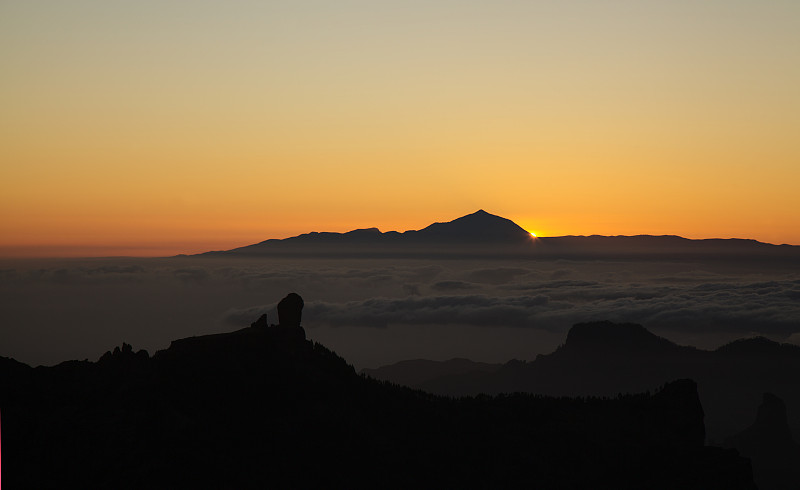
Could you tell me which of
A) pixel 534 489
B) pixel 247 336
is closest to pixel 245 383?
pixel 247 336

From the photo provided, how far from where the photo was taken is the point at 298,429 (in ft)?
461

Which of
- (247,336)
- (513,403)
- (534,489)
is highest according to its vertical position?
(247,336)

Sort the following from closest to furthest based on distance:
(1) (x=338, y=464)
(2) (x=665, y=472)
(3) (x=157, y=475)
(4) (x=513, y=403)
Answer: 1. (3) (x=157, y=475)
2. (1) (x=338, y=464)
3. (2) (x=665, y=472)
4. (4) (x=513, y=403)

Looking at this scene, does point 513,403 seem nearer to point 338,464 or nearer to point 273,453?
point 338,464

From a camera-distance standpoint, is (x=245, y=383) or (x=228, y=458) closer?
(x=228, y=458)

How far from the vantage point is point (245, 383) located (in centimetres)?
13950

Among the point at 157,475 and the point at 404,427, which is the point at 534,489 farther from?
the point at 157,475

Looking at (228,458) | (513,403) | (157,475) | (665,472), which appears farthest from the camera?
(513,403)

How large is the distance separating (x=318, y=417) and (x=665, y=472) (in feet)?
211

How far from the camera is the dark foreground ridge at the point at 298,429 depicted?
11800 cm

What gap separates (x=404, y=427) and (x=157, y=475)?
51.3 m

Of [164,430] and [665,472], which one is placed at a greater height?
[164,430]

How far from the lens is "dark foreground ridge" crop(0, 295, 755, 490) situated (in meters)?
118

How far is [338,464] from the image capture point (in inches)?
5472
